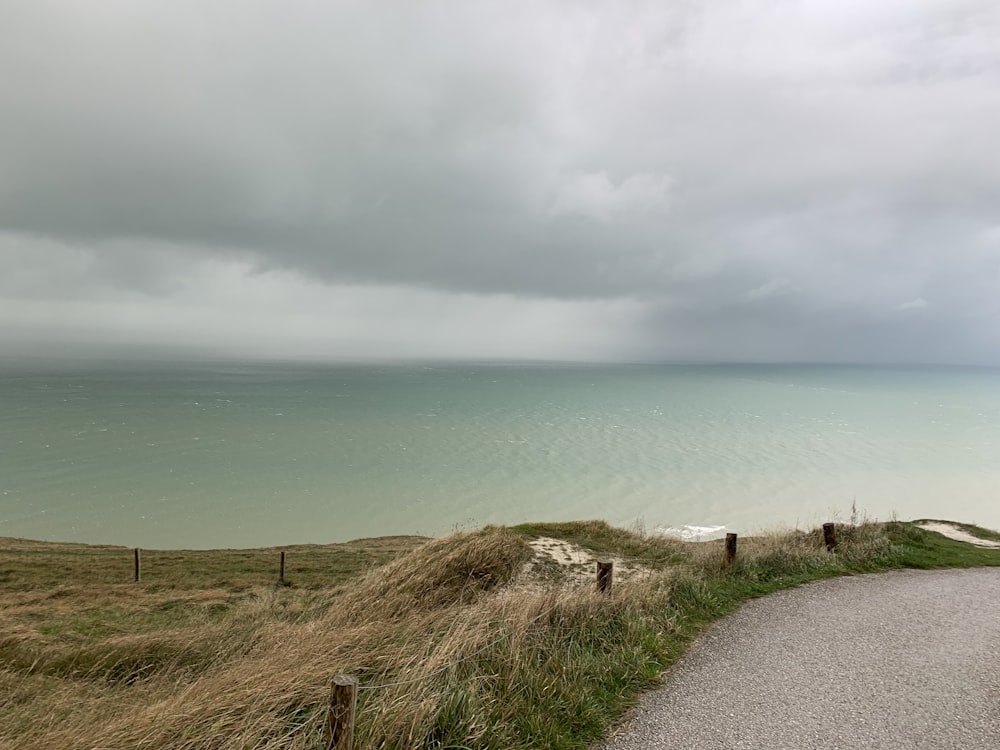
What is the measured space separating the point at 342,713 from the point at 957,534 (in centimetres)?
2379

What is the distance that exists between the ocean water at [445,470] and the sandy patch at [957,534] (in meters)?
2.84

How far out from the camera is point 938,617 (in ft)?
30.9

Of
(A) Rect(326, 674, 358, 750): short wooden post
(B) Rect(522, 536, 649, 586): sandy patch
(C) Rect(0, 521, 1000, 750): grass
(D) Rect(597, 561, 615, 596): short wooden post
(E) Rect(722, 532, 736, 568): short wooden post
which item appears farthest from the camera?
(B) Rect(522, 536, 649, 586): sandy patch

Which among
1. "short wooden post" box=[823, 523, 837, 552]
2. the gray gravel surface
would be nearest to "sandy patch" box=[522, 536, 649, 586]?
the gray gravel surface

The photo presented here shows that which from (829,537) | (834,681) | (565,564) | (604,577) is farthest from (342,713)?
(829,537)

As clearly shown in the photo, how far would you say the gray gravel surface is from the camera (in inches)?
216

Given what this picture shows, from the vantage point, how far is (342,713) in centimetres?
391

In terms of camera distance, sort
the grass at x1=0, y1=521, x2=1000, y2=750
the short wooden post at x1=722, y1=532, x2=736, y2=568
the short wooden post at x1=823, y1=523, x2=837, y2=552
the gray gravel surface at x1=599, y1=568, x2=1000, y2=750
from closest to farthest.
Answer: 1. the grass at x1=0, y1=521, x2=1000, y2=750
2. the gray gravel surface at x1=599, y1=568, x2=1000, y2=750
3. the short wooden post at x1=722, y1=532, x2=736, y2=568
4. the short wooden post at x1=823, y1=523, x2=837, y2=552

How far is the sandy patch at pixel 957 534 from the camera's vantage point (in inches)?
690

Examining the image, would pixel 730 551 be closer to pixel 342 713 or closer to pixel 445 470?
pixel 342 713

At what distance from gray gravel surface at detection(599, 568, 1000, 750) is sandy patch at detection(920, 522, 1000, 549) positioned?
9.84 m

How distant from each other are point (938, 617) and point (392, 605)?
33.6 feet

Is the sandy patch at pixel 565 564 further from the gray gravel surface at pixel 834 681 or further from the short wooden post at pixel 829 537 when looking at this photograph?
the short wooden post at pixel 829 537

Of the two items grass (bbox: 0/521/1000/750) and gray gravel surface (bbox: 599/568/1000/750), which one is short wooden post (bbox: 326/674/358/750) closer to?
grass (bbox: 0/521/1000/750)
